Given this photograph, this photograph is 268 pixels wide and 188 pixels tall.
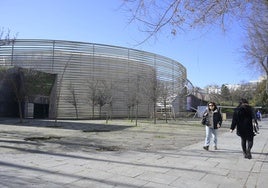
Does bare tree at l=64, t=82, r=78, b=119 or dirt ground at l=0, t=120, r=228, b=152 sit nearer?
dirt ground at l=0, t=120, r=228, b=152

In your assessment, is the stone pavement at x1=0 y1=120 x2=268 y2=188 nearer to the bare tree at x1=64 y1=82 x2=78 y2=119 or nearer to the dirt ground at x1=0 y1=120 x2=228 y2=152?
the dirt ground at x1=0 y1=120 x2=228 y2=152

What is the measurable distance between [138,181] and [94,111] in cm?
4654

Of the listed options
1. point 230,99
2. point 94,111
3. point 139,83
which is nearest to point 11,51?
point 94,111

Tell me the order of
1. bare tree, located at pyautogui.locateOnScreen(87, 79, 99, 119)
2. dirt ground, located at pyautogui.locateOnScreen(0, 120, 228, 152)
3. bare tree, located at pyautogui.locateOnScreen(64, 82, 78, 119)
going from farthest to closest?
bare tree, located at pyautogui.locateOnScreen(64, 82, 78, 119) < bare tree, located at pyautogui.locateOnScreen(87, 79, 99, 119) < dirt ground, located at pyautogui.locateOnScreen(0, 120, 228, 152)

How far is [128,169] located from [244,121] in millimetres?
4186

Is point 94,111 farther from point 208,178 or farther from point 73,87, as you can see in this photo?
point 208,178

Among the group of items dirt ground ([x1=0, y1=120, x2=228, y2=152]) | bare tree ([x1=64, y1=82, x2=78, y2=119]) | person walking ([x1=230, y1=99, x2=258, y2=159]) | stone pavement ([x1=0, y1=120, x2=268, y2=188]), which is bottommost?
stone pavement ([x1=0, y1=120, x2=268, y2=188])

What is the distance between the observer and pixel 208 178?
7.74 m

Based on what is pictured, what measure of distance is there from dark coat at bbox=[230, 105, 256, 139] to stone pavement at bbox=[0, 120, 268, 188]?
2.49 feet

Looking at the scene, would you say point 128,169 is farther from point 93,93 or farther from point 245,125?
point 93,93

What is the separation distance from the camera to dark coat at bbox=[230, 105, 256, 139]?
1057 centimetres

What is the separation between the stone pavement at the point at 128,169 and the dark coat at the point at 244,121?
2.49ft

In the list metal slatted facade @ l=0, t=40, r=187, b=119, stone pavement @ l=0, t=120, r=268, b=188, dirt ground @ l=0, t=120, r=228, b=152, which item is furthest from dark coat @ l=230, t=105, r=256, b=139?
metal slatted facade @ l=0, t=40, r=187, b=119

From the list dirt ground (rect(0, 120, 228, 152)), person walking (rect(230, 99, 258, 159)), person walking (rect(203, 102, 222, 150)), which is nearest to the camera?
person walking (rect(230, 99, 258, 159))
